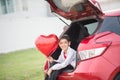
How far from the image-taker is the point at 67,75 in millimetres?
6031

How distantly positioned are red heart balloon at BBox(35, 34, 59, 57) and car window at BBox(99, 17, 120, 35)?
1158 mm

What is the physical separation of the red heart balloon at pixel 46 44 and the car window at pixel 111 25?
1.16 meters

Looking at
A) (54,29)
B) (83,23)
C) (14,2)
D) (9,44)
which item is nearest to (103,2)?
(54,29)

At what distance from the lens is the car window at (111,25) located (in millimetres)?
5906

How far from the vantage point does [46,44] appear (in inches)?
265

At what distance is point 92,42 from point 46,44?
1.16 m

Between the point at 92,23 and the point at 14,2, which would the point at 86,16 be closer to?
the point at 92,23

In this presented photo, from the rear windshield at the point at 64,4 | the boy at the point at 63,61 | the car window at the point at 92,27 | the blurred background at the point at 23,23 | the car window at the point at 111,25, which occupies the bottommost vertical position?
the blurred background at the point at 23,23

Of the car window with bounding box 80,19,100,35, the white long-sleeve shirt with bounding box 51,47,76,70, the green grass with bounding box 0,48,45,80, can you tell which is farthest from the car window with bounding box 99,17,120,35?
the green grass with bounding box 0,48,45,80

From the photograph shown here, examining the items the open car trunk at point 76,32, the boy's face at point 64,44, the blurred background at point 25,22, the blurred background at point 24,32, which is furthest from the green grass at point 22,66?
the boy's face at point 64,44

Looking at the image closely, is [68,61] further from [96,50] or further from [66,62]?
[96,50]

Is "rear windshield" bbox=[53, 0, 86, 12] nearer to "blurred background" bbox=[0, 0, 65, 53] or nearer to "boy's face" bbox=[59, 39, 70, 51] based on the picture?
"boy's face" bbox=[59, 39, 70, 51]

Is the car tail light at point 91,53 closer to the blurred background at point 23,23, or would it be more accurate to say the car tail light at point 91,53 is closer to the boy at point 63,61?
the boy at point 63,61

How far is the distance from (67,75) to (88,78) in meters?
0.52
